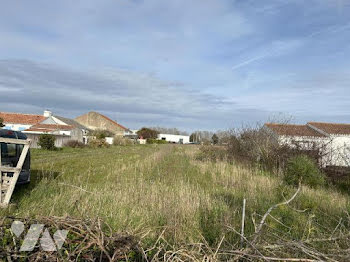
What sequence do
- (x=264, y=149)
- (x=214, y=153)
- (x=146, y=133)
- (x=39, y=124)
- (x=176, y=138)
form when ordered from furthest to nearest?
(x=176, y=138) < (x=146, y=133) < (x=39, y=124) < (x=214, y=153) < (x=264, y=149)

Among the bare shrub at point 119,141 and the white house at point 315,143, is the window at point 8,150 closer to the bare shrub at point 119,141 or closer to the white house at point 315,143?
the white house at point 315,143

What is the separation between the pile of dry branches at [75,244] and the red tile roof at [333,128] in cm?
3051

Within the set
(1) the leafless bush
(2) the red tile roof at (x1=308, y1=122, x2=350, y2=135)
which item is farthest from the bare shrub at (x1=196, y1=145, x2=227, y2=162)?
(2) the red tile roof at (x1=308, y1=122, x2=350, y2=135)

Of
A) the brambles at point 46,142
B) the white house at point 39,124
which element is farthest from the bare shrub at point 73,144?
the white house at point 39,124

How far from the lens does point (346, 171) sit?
11.6m

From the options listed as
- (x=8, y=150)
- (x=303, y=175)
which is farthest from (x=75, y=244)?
(x=303, y=175)

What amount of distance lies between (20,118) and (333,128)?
4896cm

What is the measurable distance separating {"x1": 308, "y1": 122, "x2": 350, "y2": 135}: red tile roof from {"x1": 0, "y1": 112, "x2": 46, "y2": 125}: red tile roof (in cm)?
4445

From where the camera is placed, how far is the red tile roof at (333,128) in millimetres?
27503

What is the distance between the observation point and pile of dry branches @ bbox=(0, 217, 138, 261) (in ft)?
5.61

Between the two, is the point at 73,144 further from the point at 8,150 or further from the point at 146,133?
the point at 146,133

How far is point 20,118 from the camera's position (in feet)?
150

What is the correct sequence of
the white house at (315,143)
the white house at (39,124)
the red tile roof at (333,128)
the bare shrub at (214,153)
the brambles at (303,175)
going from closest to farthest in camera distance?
the brambles at (303,175) < the white house at (315,143) < the bare shrub at (214,153) < the red tile roof at (333,128) < the white house at (39,124)

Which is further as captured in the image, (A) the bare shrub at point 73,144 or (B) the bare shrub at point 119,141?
(B) the bare shrub at point 119,141
